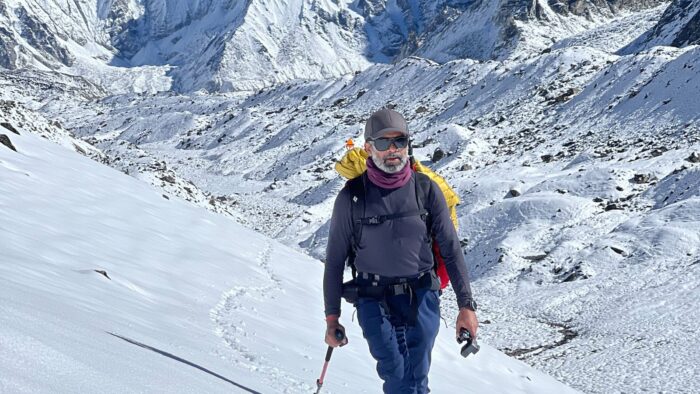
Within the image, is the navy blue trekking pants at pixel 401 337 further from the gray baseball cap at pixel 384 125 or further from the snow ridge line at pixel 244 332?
the snow ridge line at pixel 244 332

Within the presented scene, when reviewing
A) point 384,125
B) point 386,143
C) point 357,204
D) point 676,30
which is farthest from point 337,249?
point 676,30

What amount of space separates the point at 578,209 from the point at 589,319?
11326 mm

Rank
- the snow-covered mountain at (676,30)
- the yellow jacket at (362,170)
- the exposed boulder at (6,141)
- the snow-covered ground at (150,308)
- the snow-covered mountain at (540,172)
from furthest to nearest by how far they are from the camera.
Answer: the snow-covered mountain at (676,30), the snow-covered mountain at (540,172), the exposed boulder at (6,141), the yellow jacket at (362,170), the snow-covered ground at (150,308)

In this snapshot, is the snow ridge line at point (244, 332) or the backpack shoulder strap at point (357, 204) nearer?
the backpack shoulder strap at point (357, 204)

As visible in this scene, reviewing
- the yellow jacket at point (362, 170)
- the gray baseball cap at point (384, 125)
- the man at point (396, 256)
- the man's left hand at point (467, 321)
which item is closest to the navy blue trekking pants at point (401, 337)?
the man at point (396, 256)

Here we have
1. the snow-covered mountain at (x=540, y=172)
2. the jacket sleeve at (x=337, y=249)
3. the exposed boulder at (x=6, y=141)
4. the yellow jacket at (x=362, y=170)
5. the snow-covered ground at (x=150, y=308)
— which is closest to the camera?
the snow-covered ground at (x=150, y=308)

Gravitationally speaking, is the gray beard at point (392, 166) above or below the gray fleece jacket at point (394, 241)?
above

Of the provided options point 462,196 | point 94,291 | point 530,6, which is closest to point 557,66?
point 462,196

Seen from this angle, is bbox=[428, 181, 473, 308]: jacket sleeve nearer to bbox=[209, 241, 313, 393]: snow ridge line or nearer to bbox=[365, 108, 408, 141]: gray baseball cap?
bbox=[365, 108, 408, 141]: gray baseball cap

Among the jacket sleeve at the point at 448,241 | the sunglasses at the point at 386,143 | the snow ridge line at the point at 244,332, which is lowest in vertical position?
the snow ridge line at the point at 244,332

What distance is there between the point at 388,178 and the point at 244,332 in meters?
4.27

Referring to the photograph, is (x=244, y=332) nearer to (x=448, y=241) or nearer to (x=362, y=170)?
(x=362, y=170)

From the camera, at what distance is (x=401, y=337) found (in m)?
5.02

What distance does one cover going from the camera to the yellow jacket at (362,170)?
529 cm
